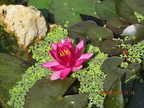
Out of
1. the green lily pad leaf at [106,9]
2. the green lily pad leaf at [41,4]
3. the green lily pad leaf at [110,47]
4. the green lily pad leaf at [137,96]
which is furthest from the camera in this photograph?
the green lily pad leaf at [41,4]

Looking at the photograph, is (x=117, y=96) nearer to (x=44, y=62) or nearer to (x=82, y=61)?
(x=82, y=61)

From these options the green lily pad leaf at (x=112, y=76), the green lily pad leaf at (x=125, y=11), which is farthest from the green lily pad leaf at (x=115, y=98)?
the green lily pad leaf at (x=125, y=11)

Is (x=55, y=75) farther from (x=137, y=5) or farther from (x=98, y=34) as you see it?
(x=137, y=5)

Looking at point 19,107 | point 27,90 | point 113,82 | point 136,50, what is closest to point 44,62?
point 27,90

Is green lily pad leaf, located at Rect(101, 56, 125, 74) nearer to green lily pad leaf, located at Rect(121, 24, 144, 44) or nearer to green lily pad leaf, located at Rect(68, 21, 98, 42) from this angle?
green lily pad leaf, located at Rect(121, 24, 144, 44)

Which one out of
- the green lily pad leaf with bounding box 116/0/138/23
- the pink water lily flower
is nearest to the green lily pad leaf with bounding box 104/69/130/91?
the pink water lily flower

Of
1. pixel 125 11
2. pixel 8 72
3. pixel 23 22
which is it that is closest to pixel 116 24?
pixel 125 11

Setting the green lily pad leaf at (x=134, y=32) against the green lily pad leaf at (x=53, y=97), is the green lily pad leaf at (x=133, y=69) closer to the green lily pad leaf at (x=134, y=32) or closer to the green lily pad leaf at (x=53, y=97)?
the green lily pad leaf at (x=134, y=32)
